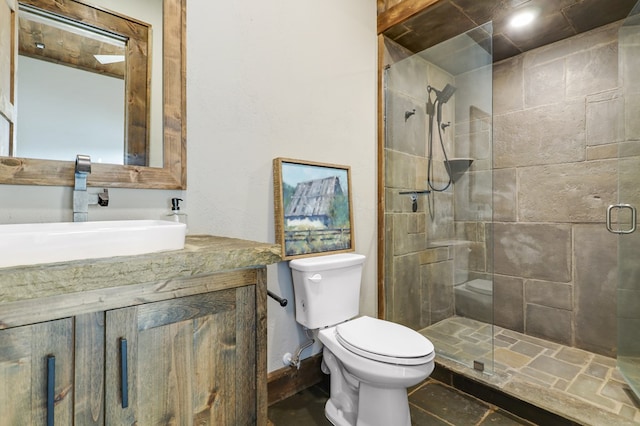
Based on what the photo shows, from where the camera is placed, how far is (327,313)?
1.69 m

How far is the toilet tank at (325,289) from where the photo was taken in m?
1.65

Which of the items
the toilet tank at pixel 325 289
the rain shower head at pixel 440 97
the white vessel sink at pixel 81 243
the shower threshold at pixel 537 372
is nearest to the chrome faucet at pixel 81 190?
the white vessel sink at pixel 81 243

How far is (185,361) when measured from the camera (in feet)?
2.86

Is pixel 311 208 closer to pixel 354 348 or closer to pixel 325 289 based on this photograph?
pixel 325 289

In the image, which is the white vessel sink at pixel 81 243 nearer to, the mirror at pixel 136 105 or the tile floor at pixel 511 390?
the mirror at pixel 136 105

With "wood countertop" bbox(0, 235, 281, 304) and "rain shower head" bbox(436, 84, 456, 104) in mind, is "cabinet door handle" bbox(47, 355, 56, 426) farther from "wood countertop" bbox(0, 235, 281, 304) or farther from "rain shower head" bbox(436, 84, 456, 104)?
"rain shower head" bbox(436, 84, 456, 104)

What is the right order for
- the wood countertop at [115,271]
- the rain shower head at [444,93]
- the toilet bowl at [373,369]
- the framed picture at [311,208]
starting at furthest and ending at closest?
1. the rain shower head at [444,93]
2. the framed picture at [311,208]
3. the toilet bowl at [373,369]
4. the wood countertop at [115,271]

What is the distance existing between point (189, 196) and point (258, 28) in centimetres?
98

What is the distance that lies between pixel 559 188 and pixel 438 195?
2.92ft

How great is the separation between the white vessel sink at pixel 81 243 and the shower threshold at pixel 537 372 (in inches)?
72.8

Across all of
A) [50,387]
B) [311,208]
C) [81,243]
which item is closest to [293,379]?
[311,208]

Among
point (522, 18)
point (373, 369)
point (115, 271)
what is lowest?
point (373, 369)

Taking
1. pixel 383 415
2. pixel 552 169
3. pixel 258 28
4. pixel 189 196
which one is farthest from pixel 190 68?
pixel 552 169

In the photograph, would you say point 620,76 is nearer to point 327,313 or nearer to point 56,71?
point 327,313
